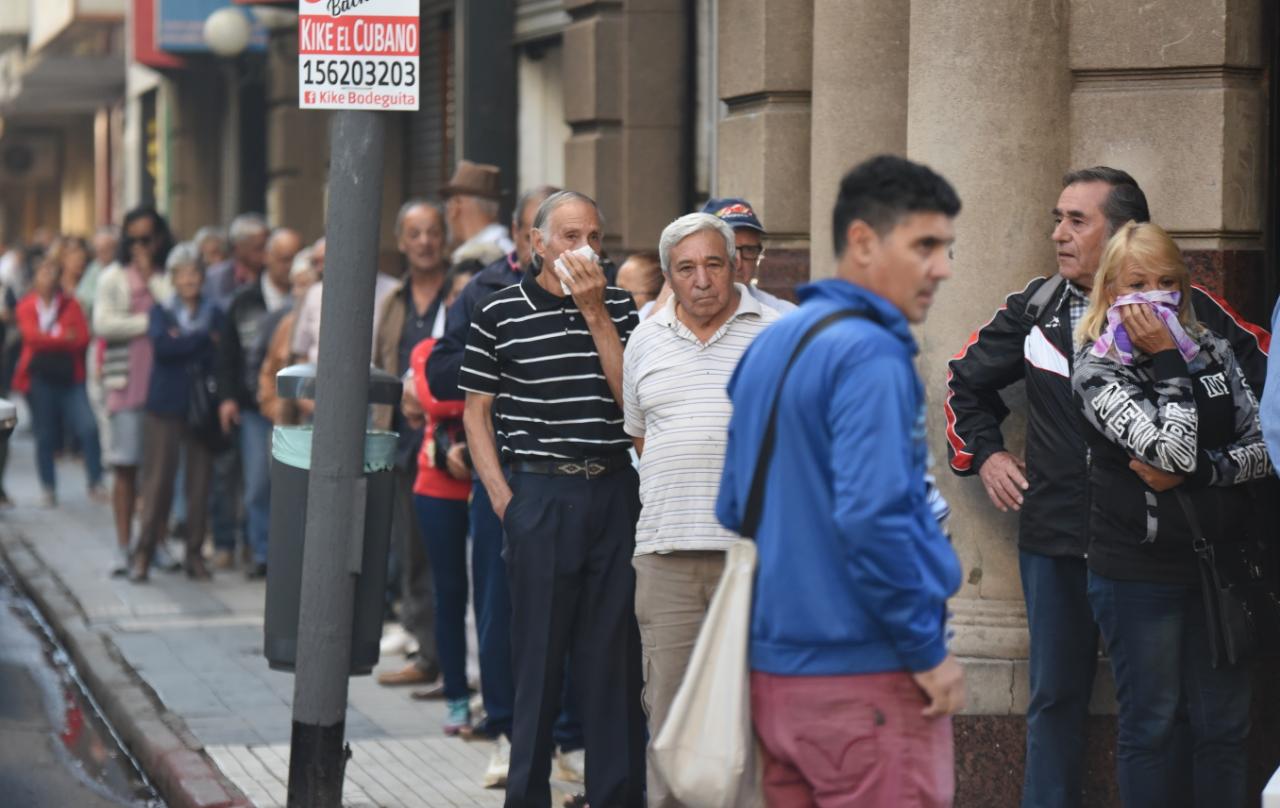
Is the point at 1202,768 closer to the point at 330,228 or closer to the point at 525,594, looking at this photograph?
the point at 525,594

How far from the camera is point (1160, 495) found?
5898mm

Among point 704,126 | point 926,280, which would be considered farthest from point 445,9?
point 926,280

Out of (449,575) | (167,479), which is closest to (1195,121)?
(449,575)

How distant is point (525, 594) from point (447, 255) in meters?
3.79

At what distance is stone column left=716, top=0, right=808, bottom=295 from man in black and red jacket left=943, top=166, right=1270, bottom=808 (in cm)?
227

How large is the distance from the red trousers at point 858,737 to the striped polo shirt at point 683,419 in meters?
1.65

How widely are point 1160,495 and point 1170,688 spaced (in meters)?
0.54

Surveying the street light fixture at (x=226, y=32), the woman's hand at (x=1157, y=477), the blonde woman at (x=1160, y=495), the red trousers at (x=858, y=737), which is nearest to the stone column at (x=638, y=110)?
the blonde woman at (x=1160, y=495)

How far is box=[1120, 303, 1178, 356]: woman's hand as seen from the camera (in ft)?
19.1

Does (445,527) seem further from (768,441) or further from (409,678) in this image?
(768,441)

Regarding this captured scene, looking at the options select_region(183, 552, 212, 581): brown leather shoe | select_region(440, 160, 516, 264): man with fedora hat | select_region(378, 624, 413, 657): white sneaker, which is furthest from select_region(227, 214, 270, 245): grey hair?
select_region(440, 160, 516, 264): man with fedora hat

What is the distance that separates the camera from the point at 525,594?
21.6 ft

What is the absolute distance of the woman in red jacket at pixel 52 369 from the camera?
17.2 meters

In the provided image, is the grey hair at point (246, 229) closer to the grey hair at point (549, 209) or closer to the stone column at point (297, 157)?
the stone column at point (297, 157)
